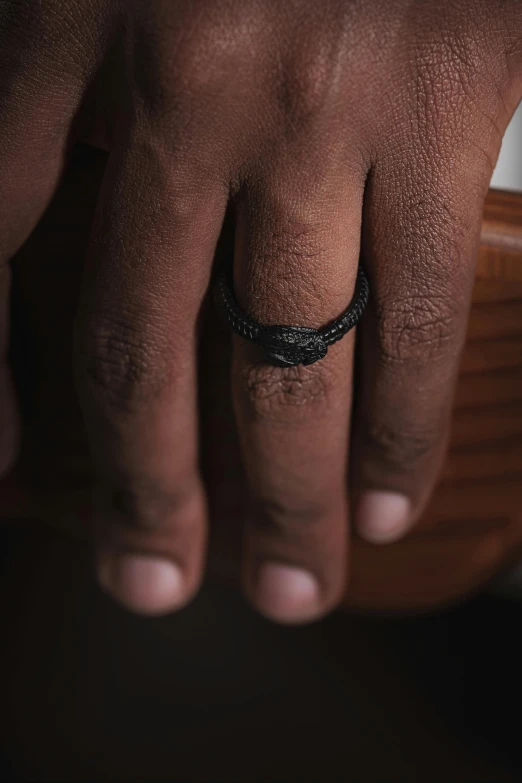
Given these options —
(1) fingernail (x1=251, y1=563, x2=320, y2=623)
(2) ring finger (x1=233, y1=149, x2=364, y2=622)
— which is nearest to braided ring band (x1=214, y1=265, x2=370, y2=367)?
(2) ring finger (x1=233, y1=149, x2=364, y2=622)

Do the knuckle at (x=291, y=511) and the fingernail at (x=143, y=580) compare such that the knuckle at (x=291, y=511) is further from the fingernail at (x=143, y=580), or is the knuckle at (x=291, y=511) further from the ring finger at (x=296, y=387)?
the fingernail at (x=143, y=580)

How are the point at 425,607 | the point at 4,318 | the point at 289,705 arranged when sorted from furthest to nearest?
the point at 289,705
the point at 425,607
the point at 4,318

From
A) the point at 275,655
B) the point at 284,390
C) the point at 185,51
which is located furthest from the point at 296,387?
the point at 275,655

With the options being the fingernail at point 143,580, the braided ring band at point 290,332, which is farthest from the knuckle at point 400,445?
the fingernail at point 143,580

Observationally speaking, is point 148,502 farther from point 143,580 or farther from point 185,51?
point 185,51

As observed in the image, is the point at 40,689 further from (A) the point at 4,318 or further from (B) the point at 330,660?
(A) the point at 4,318

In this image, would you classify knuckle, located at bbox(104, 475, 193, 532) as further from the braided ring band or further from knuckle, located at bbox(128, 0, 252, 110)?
knuckle, located at bbox(128, 0, 252, 110)

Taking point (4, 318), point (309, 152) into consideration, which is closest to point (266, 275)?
point (309, 152)
